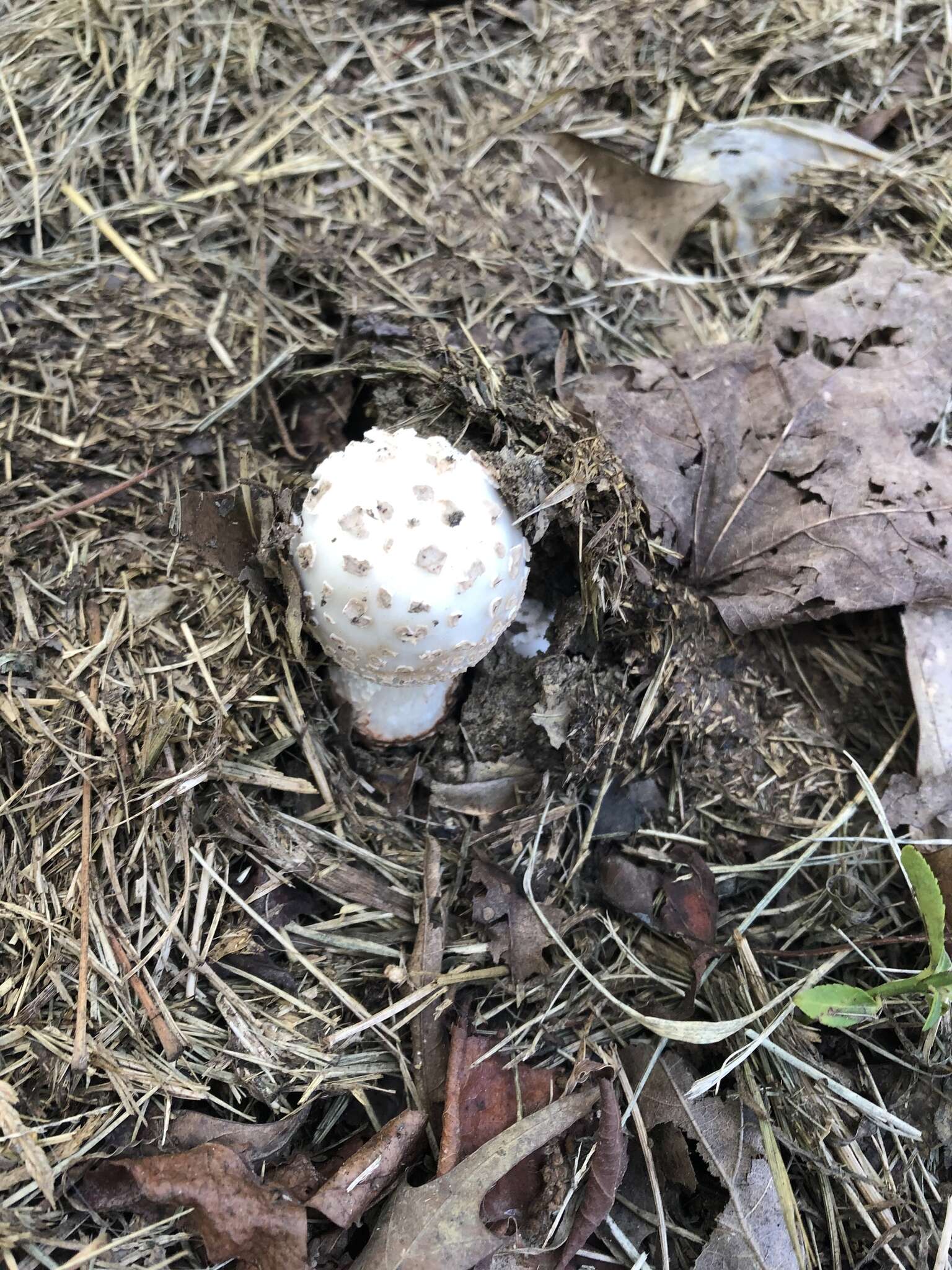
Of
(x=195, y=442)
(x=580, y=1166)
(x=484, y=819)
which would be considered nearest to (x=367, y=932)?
(x=484, y=819)

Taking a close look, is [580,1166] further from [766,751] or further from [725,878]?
[766,751]

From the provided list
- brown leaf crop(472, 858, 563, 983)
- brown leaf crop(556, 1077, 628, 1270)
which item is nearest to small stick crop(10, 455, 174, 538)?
brown leaf crop(472, 858, 563, 983)

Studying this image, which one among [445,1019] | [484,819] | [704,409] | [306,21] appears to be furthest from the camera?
[306,21]

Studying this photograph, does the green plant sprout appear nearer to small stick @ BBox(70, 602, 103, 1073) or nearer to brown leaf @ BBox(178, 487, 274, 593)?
small stick @ BBox(70, 602, 103, 1073)

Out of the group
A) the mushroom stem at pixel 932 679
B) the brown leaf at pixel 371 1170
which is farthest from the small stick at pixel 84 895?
the mushroom stem at pixel 932 679

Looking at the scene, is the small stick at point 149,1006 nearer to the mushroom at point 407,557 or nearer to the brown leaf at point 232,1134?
the brown leaf at point 232,1134

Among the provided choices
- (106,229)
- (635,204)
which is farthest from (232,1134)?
(635,204)

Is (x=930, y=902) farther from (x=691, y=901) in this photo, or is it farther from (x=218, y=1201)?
(x=218, y=1201)
